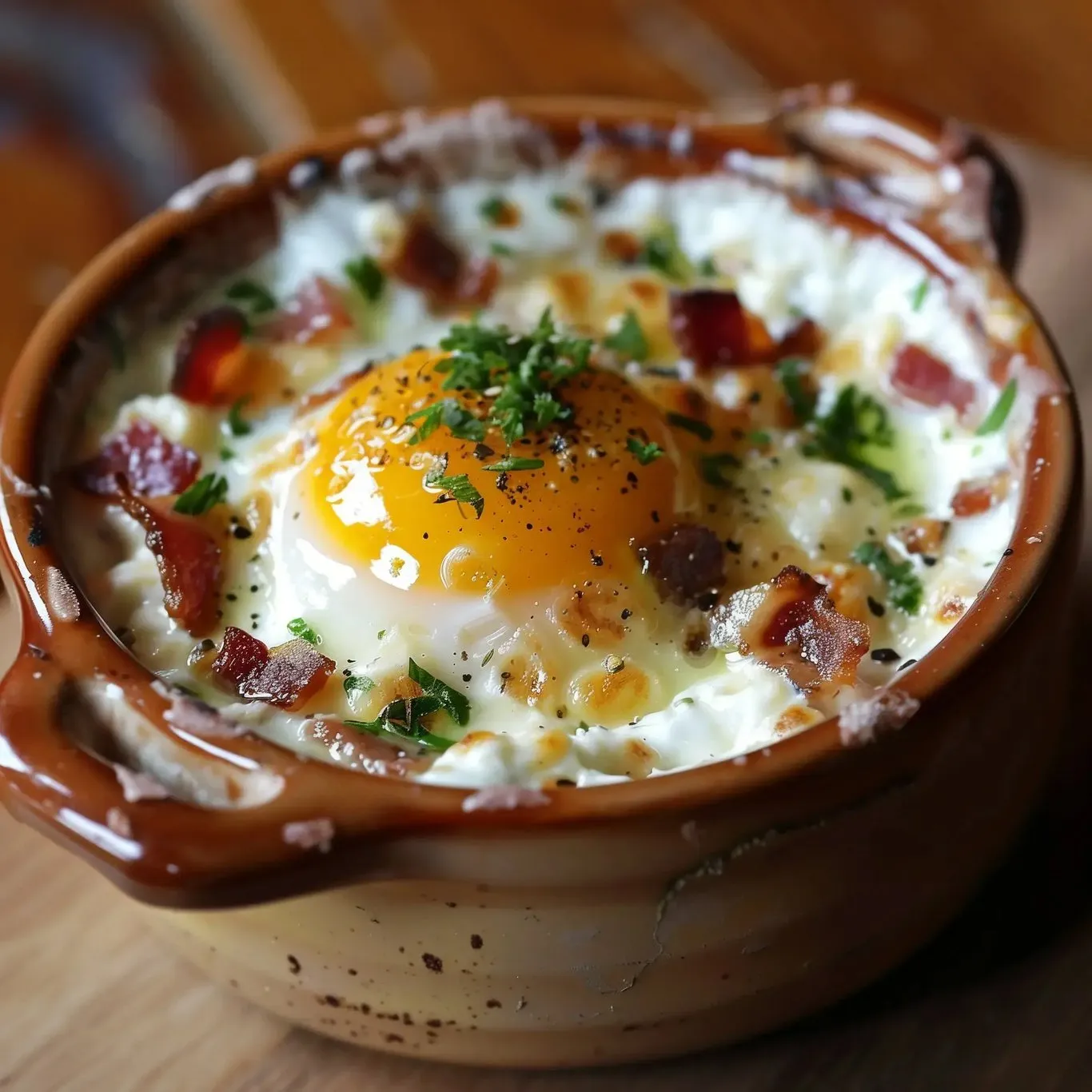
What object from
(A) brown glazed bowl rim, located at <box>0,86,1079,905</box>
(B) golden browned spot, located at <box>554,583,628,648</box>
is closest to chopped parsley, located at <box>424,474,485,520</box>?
(B) golden browned spot, located at <box>554,583,628,648</box>

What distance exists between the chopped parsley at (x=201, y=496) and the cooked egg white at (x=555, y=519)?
0.07 ft

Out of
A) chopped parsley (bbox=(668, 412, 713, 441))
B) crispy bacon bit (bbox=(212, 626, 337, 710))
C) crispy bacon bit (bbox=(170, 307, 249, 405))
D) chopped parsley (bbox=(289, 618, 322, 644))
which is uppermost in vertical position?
crispy bacon bit (bbox=(170, 307, 249, 405))

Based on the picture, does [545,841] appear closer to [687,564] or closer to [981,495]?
[687,564]

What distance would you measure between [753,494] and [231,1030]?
0.90 m

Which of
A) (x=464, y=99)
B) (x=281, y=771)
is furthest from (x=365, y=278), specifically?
(x=464, y=99)

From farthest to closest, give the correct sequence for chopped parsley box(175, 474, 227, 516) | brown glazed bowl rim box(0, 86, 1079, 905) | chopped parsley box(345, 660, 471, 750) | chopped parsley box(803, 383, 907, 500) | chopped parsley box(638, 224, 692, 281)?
chopped parsley box(638, 224, 692, 281) < chopped parsley box(803, 383, 907, 500) < chopped parsley box(175, 474, 227, 516) < chopped parsley box(345, 660, 471, 750) < brown glazed bowl rim box(0, 86, 1079, 905)

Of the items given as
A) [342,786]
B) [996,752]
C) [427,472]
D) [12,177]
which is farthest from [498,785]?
[12,177]

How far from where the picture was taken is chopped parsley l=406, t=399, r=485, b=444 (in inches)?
64.0

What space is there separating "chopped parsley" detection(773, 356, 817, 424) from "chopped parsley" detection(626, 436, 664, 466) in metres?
0.31

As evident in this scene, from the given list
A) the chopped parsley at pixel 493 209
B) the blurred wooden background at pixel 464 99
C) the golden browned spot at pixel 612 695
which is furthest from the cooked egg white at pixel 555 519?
the blurred wooden background at pixel 464 99

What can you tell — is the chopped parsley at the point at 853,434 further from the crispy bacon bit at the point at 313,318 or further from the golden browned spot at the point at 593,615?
the crispy bacon bit at the point at 313,318

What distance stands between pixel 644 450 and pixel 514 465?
0.16 m

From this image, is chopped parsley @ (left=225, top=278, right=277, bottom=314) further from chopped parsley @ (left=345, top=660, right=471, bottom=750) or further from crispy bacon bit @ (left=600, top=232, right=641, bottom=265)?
chopped parsley @ (left=345, top=660, right=471, bottom=750)

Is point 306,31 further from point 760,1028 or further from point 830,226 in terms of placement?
point 760,1028
